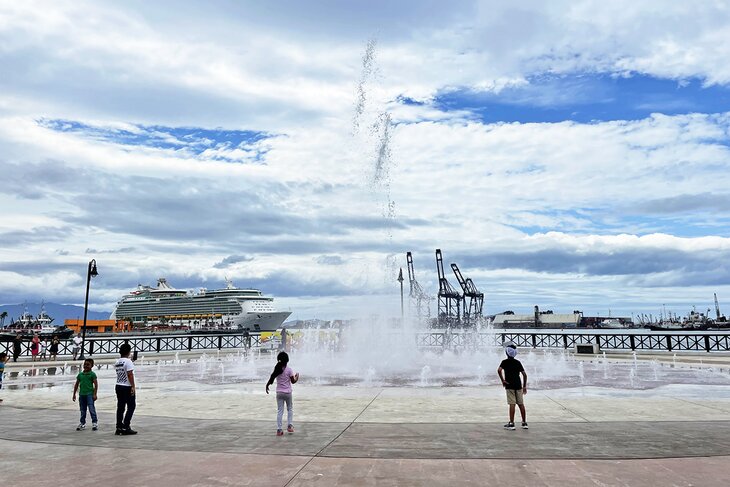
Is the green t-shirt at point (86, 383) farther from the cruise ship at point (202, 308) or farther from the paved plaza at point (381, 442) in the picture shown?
the cruise ship at point (202, 308)

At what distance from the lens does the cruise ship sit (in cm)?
11281

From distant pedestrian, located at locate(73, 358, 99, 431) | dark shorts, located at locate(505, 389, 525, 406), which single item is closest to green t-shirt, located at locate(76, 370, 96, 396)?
distant pedestrian, located at locate(73, 358, 99, 431)

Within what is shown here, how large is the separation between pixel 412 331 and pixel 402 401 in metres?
35.2

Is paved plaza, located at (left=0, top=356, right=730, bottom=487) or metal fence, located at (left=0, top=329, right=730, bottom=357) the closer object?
paved plaza, located at (left=0, top=356, right=730, bottom=487)

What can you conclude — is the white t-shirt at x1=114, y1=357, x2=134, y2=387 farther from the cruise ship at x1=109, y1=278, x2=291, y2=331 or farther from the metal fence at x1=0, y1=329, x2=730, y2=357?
the cruise ship at x1=109, y1=278, x2=291, y2=331

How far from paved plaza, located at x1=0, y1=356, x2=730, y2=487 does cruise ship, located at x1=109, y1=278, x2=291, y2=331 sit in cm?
9981

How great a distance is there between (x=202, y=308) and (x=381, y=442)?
120389 millimetres

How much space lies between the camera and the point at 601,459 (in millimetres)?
7484

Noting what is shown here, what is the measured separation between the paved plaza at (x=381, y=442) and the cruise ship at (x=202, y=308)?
9981cm

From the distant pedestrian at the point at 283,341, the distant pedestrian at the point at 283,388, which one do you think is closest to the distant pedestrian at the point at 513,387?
the distant pedestrian at the point at 283,388

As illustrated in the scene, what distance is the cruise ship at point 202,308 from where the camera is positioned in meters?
113

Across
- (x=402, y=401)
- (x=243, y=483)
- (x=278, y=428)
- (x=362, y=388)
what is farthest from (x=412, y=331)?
(x=243, y=483)

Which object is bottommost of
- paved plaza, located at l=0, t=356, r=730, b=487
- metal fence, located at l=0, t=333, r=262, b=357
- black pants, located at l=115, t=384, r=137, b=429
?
metal fence, located at l=0, t=333, r=262, b=357

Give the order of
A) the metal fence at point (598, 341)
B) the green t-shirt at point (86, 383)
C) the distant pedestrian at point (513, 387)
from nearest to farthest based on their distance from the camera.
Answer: the distant pedestrian at point (513, 387) < the green t-shirt at point (86, 383) < the metal fence at point (598, 341)
